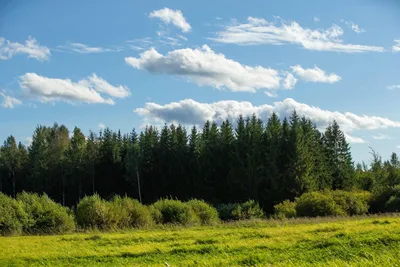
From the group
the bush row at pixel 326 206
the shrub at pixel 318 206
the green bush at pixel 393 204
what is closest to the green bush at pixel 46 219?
the bush row at pixel 326 206

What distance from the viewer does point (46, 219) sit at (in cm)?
3478

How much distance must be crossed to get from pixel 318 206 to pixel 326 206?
728 mm

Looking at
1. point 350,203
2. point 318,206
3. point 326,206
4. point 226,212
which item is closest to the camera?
point 326,206

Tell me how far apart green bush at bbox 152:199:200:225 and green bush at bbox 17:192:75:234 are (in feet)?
26.1

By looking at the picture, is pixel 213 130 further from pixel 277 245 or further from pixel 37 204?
pixel 277 245

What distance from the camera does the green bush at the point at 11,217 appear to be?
107 feet

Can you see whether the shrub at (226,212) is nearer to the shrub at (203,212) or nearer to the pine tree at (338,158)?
the shrub at (203,212)

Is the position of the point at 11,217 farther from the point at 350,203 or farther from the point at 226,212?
the point at 350,203

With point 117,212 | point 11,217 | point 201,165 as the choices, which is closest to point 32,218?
→ point 11,217

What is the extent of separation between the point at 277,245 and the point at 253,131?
182ft

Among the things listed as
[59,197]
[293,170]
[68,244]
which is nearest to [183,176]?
[293,170]

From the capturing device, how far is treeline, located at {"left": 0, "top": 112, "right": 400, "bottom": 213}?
Answer: 64.5m

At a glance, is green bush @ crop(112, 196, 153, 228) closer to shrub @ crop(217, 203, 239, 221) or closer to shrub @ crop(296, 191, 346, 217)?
shrub @ crop(296, 191, 346, 217)

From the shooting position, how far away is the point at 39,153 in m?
92.1
